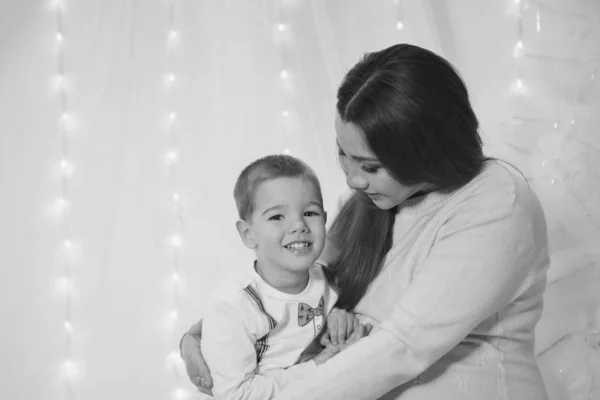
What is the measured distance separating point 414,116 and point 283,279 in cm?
45

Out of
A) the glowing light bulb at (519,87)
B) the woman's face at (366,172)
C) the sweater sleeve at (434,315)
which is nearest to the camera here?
the sweater sleeve at (434,315)

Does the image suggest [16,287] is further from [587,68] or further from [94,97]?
[587,68]

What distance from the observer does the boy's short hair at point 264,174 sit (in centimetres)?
150

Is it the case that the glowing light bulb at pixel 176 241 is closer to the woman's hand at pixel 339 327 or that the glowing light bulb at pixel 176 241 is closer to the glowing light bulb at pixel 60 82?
the glowing light bulb at pixel 60 82

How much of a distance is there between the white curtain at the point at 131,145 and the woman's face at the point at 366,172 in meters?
1.11

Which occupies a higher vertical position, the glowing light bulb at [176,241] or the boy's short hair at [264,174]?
the boy's short hair at [264,174]

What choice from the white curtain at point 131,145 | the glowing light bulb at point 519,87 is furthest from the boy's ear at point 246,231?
the glowing light bulb at point 519,87

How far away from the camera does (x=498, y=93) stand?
2352 mm

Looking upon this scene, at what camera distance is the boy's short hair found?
150 cm

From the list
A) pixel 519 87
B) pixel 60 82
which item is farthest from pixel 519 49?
pixel 60 82

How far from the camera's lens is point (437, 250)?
4.24ft

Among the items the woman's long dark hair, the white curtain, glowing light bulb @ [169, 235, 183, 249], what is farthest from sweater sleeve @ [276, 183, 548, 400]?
glowing light bulb @ [169, 235, 183, 249]

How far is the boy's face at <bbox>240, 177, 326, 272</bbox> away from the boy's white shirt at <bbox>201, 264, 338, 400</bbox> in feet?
0.26

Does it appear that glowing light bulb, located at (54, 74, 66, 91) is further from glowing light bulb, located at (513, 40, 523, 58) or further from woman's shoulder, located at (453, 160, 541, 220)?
woman's shoulder, located at (453, 160, 541, 220)
